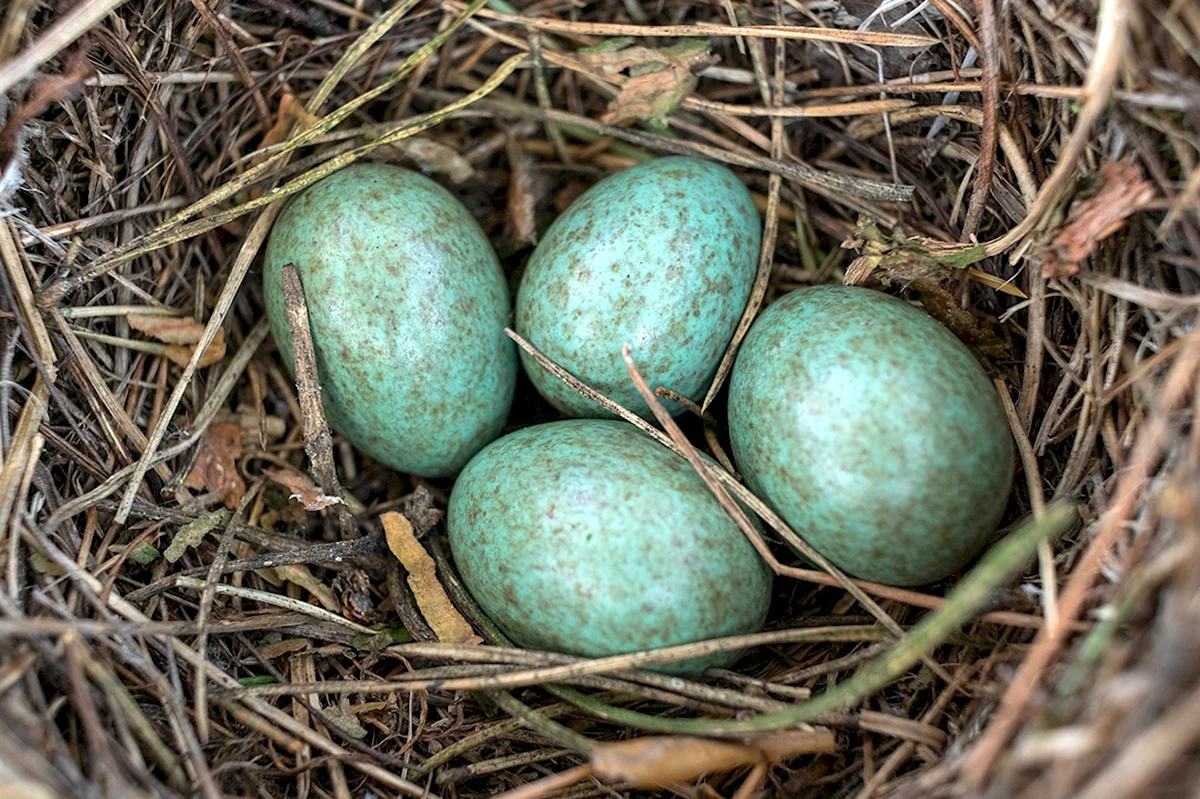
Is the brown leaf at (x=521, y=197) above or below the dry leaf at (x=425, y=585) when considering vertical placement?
above

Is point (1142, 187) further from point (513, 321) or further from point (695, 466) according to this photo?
point (513, 321)

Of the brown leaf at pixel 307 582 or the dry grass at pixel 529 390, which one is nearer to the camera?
the dry grass at pixel 529 390

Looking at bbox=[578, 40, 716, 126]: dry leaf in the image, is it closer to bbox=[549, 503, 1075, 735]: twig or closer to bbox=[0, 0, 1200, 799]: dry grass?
bbox=[0, 0, 1200, 799]: dry grass

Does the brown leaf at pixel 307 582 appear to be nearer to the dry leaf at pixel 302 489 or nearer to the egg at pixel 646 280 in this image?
the dry leaf at pixel 302 489

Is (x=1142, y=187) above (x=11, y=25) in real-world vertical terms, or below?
below

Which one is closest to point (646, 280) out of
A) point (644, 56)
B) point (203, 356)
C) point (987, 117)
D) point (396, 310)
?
point (396, 310)

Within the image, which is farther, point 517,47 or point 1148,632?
point 517,47

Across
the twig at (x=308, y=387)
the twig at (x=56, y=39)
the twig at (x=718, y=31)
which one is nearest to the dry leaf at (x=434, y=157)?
the twig at (x=718, y=31)

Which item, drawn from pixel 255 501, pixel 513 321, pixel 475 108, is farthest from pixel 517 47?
pixel 255 501
